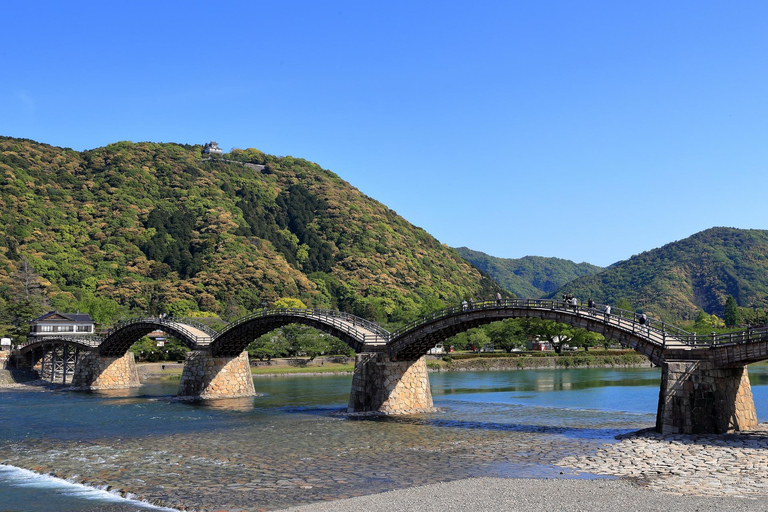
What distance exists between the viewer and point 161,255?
162m

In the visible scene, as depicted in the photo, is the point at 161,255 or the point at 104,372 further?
the point at 161,255

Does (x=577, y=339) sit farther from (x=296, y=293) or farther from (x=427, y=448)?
(x=427, y=448)

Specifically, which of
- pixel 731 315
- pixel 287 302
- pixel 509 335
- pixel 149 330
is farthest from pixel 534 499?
pixel 731 315

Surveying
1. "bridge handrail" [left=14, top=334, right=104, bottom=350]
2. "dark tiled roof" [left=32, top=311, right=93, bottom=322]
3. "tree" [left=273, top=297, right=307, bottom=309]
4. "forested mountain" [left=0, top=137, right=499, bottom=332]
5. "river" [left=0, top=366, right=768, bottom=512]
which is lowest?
"river" [left=0, top=366, right=768, bottom=512]

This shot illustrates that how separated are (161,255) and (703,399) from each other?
147171 millimetres

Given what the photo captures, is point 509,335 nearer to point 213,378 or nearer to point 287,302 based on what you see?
point 287,302

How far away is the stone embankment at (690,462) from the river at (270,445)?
1766 millimetres

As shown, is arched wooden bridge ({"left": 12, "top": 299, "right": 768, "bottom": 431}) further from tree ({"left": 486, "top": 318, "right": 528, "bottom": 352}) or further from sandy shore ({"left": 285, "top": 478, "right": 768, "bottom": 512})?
tree ({"left": 486, "top": 318, "right": 528, "bottom": 352})

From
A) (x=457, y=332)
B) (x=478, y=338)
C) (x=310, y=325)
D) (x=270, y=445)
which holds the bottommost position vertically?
(x=270, y=445)

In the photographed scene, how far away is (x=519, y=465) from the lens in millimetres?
27891

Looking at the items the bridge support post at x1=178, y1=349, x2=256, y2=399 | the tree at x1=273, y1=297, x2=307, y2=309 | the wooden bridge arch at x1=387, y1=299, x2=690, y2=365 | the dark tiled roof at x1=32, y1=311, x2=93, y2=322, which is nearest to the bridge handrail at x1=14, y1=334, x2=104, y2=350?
the dark tiled roof at x1=32, y1=311, x2=93, y2=322

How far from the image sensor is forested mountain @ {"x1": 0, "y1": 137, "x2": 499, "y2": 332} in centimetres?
13925

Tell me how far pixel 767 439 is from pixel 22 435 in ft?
126

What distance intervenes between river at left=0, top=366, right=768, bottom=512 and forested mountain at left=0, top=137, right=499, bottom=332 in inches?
2693
